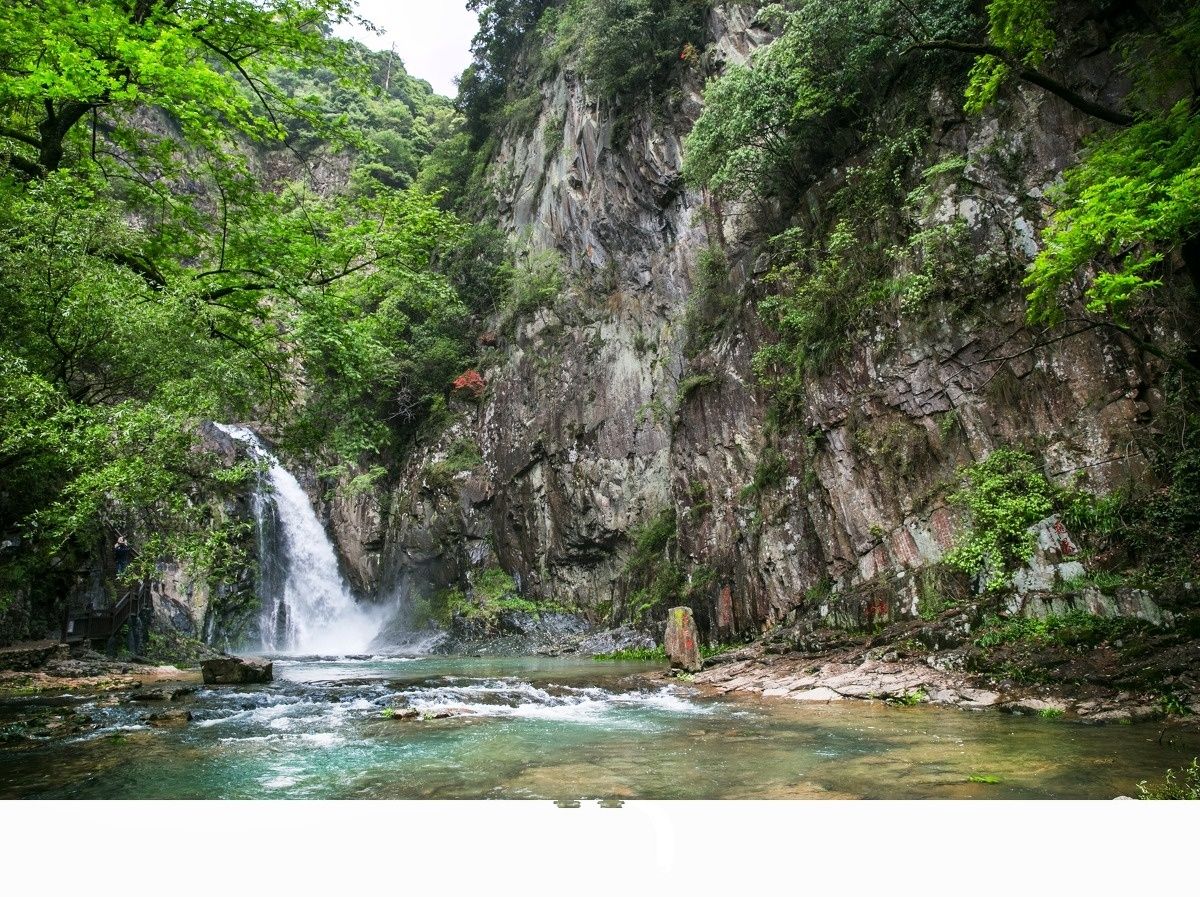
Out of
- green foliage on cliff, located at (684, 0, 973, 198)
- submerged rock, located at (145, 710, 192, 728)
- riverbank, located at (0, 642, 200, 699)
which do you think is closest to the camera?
submerged rock, located at (145, 710, 192, 728)

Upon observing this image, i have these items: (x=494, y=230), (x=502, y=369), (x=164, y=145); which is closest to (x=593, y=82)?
(x=494, y=230)

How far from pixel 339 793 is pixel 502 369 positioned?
23.1 meters

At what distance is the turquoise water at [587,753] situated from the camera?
3.68m

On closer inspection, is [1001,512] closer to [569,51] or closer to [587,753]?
[587,753]

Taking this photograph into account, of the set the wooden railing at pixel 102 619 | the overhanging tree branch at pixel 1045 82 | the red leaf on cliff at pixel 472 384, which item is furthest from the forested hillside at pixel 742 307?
the red leaf on cliff at pixel 472 384

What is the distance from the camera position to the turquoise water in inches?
145

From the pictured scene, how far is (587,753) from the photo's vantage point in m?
4.92

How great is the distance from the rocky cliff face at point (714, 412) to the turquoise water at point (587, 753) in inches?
148

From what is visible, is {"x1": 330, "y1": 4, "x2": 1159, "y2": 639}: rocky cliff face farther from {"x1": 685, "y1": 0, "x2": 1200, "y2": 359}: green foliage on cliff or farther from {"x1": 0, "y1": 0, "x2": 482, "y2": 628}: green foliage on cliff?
{"x1": 0, "y1": 0, "x2": 482, "y2": 628}: green foliage on cliff

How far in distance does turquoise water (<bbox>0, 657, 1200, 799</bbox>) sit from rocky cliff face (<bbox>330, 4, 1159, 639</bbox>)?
375 centimetres

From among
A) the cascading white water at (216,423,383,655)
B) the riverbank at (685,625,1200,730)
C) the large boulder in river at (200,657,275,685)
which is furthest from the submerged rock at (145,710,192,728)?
the cascading white water at (216,423,383,655)

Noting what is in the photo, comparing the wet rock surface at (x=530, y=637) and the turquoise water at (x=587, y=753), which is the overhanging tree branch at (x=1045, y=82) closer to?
the turquoise water at (x=587, y=753)

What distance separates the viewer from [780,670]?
9664 mm

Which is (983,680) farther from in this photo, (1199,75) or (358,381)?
(358,381)
